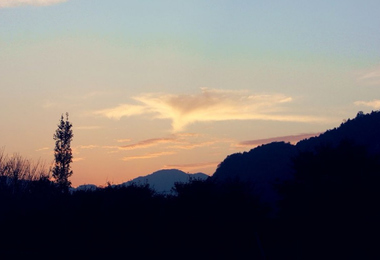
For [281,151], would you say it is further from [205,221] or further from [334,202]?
[205,221]

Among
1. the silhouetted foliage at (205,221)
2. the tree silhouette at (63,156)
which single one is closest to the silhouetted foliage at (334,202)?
the silhouetted foliage at (205,221)

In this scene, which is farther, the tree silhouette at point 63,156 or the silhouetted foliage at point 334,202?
the tree silhouette at point 63,156

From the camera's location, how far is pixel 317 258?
2344 centimetres

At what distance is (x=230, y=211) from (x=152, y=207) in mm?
4335

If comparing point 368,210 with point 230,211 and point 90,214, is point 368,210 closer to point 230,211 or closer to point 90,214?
point 230,211

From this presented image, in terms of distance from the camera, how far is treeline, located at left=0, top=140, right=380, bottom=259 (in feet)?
79.9

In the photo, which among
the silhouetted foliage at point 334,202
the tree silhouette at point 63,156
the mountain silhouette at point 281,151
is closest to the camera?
the silhouetted foliage at point 334,202

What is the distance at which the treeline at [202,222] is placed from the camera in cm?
2436

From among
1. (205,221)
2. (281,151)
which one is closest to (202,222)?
(205,221)

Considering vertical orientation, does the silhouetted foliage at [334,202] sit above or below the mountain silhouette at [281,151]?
below

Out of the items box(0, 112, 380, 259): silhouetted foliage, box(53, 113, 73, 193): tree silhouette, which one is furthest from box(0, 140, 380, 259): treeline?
box(53, 113, 73, 193): tree silhouette

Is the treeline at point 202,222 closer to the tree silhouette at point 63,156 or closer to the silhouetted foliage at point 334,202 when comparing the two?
the silhouetted foliage at point 334,202

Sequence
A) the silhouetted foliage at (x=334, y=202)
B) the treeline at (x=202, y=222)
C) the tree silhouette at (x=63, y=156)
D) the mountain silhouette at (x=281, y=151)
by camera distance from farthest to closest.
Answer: the mountain silhouette at (x=281, y=151), the tree silhouette at (x=63, y=156), the silhouetted foliage at (x=334, y=202), the treeline at (x=202, y=222)

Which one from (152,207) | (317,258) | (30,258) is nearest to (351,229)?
(317,258)
